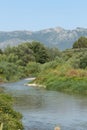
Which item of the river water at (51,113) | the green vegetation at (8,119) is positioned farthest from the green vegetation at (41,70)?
the river water at (51,113)

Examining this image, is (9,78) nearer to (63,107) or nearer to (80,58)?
(80,58)

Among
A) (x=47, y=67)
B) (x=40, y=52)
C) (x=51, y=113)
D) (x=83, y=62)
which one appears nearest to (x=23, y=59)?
(x=40, y=52)

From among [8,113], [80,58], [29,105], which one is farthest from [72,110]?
[80,58]

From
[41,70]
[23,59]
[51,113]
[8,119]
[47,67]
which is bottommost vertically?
[41,70]

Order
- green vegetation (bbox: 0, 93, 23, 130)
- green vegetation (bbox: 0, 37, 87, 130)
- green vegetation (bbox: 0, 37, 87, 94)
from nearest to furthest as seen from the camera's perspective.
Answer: green vegetation (bbox: 0, 93, 23, 130), green vegetation (bbox: 0, 37, 87, 130), green vegetation (bbox: 0, 37, 87, 94)

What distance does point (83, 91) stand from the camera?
142ft

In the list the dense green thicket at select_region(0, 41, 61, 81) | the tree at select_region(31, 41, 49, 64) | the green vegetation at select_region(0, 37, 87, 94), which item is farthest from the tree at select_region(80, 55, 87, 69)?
the tree at select_region(31, 41, 49, 64)

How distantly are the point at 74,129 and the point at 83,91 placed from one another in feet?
75.0

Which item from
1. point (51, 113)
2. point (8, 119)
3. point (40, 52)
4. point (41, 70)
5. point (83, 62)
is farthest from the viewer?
point (40, 52)

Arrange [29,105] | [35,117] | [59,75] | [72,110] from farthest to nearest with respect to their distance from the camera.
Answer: [59,75]
[29,105]
[72,110]
[35,117]

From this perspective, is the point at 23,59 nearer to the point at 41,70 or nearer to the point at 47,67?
the point at 41,70

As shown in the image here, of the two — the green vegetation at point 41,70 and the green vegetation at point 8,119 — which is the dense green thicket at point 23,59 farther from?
the green vegetation at point 8,119

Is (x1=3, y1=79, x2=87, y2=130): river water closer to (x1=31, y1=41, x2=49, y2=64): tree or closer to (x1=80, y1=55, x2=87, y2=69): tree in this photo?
(x1=80, y1=55, x2=87, y2=69): tree

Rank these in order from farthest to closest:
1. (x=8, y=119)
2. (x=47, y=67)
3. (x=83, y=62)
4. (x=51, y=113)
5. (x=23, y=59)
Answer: (x=23, y=59) → (x=47, y=67) → (x=83, y=62) → (x=51, y=113) → (x=8, y=119)
